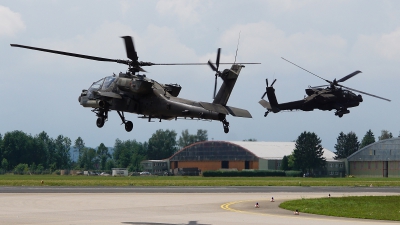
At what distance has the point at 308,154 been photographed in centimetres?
17650

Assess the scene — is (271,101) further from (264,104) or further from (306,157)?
(306,157)

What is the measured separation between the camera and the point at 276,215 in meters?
40.9

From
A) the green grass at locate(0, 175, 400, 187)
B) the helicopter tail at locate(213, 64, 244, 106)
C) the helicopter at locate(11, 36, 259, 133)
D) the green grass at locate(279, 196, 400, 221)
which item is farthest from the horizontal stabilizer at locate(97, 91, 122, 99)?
the green grass at locate(0, 175, 400, 187)

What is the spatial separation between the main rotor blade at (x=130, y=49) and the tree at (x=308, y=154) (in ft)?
449

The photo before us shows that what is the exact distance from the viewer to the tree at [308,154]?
174750mm

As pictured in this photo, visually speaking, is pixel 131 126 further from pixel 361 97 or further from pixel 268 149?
pixel 268 149

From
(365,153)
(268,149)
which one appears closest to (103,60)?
(365,153)

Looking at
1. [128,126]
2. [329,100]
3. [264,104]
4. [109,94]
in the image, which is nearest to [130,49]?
[109,94]

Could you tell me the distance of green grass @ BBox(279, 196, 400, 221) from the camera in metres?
41.3

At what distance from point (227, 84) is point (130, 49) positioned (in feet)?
22.7

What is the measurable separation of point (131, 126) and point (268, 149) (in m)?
144

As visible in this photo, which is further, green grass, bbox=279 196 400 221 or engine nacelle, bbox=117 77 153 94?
green grass, bbox=279 196 400 221

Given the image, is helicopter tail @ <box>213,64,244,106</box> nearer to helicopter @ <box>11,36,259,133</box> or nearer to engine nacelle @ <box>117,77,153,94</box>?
helicopter @ <box>11,36,259,133</box>

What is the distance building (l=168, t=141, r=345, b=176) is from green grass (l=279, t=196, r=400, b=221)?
11808cm
